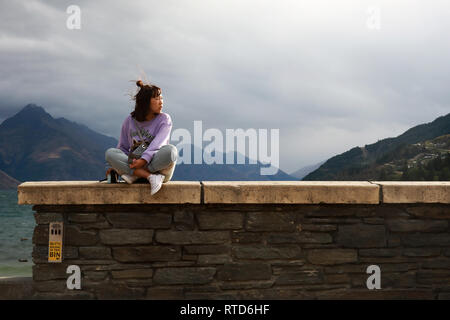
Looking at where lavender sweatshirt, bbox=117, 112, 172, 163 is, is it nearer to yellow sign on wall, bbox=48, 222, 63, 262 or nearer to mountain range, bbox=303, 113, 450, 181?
yellow sign on wall, bbox=48, 222, 63, 262

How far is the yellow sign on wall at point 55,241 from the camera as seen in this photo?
3.69m

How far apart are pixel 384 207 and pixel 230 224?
58.1 inches

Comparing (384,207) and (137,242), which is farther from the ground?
(384,207)

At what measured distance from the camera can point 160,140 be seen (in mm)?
3803

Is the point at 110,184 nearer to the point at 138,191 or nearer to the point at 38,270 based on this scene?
the point at 138,191

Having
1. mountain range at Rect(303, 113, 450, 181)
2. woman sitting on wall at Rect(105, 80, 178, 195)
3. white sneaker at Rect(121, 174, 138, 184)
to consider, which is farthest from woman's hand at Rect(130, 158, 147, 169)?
mountain range at Rect(303, 113, 450, 181)

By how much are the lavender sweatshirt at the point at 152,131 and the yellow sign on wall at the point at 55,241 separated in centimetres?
90

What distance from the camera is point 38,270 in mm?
3727

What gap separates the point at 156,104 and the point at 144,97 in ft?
0.41

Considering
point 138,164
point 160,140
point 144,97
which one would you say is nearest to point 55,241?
point 138,164

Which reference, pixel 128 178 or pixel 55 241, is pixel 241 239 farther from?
pixel 55 241

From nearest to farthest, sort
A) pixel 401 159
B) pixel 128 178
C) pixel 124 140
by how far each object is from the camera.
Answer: pixel 128 178 < pixel 124 140 < pixel 401 159

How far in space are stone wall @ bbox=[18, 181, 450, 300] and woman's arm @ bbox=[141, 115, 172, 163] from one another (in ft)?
0.96
